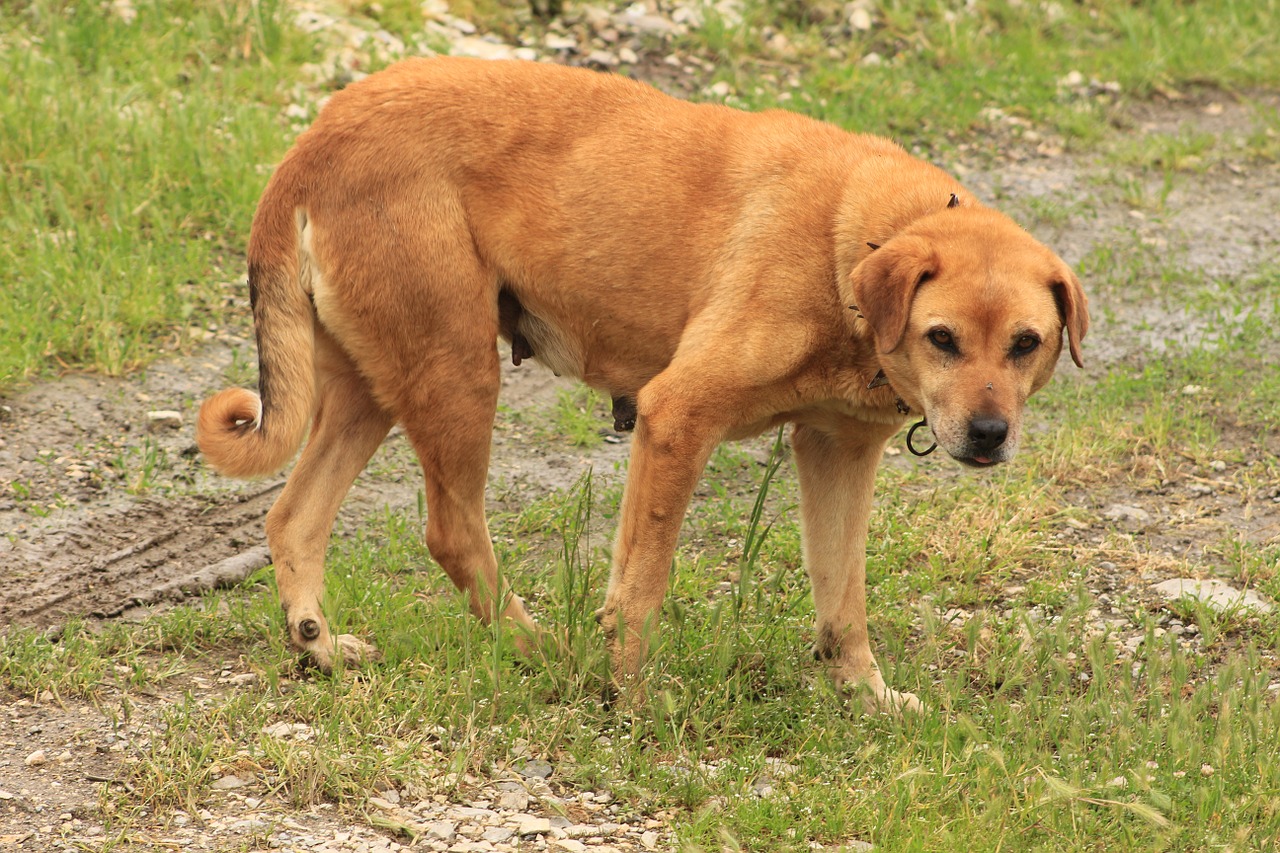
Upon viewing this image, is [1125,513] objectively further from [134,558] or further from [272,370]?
[134,558]

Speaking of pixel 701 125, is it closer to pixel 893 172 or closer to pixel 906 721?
pixel 893 172

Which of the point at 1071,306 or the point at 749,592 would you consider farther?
the point at 749,592

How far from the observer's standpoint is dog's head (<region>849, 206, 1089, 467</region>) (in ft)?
13.1

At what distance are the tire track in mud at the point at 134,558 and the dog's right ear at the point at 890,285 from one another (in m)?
2.51

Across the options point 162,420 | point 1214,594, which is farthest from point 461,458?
point 1214,594

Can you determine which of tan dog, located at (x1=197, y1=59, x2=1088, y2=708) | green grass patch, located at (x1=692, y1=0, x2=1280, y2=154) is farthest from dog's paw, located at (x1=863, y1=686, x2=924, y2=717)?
green grass patch, located at (x1=692, y1=0, x2=1280, y2=154)

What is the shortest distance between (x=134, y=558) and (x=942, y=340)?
9.85 feet

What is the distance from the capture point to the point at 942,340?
4082mm

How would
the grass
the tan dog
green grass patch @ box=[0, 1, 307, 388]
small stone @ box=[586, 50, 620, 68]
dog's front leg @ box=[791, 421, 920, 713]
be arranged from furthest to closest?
1. small stone @ box=[586, 50, 620, 68]
2. green grass patch @ box=[0, 1, 307, 388]
3. dog's front leg @ box=[791, 421, 920, 713]
4. the tan dog
5. the grass

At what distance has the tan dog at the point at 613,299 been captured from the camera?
425cm

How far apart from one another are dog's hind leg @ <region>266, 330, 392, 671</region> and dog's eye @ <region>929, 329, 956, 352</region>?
6.19 feet

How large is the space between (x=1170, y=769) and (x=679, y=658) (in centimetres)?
146

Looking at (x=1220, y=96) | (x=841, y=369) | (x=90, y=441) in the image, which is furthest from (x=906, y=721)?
(x=1220, y=96)

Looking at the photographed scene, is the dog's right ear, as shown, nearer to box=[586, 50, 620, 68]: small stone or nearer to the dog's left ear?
the dog's left ear
